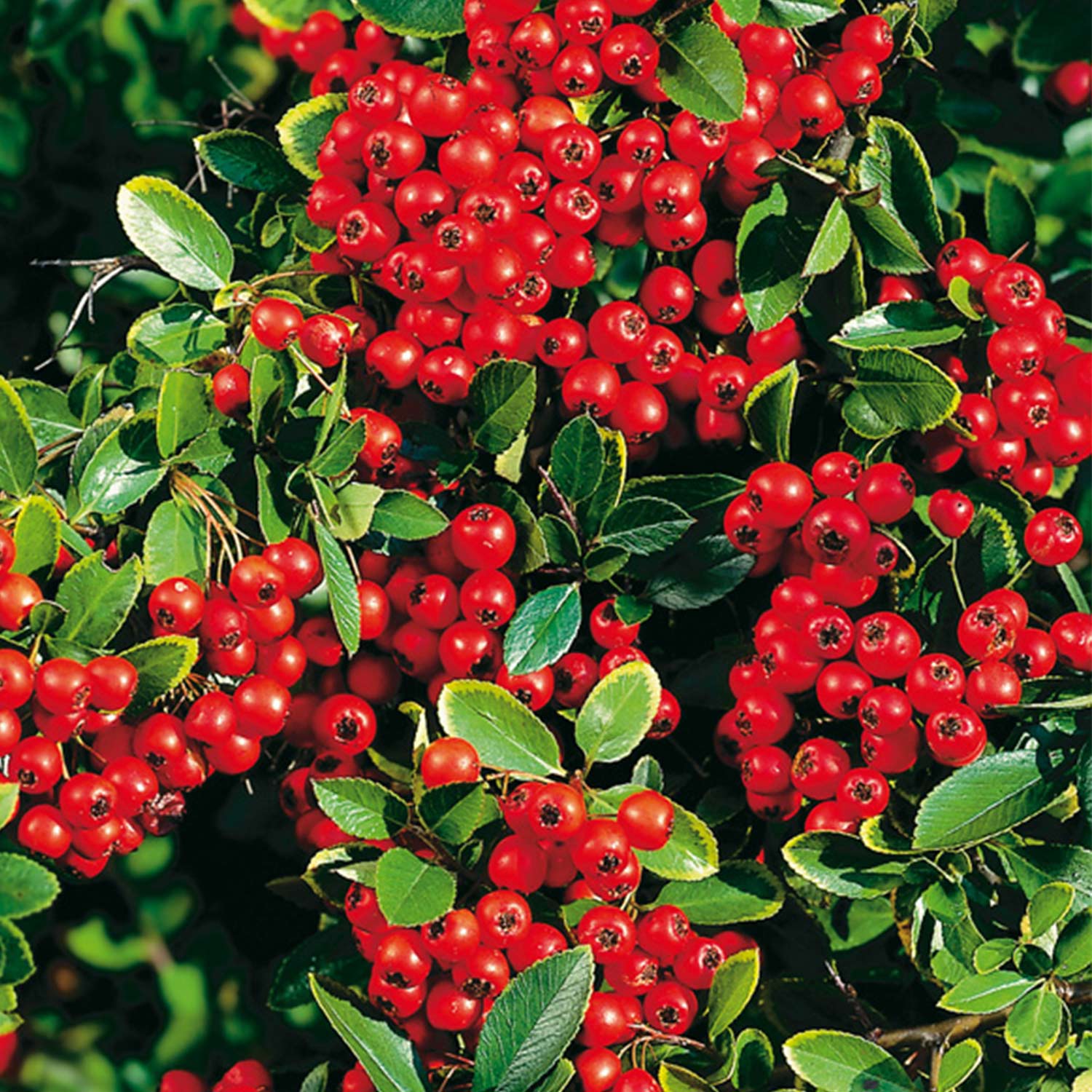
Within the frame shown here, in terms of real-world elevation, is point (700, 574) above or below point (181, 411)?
below

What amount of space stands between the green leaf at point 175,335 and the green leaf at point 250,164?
0.87ft

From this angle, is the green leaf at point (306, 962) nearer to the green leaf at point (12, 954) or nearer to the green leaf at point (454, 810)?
the green leaf at point (454, 810)

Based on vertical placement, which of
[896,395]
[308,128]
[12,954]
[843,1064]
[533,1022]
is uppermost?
[308,128]

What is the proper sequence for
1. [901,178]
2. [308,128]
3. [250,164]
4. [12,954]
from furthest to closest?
[250,164] → [308,128] → [901,178] → [12,954]

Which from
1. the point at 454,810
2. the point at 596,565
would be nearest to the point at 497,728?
the point at 454,810

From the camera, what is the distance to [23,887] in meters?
1.38

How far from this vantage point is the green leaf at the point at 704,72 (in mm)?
1541

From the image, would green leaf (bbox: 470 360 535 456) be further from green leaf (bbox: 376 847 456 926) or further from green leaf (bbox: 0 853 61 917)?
green leaf (bbox: 0 853 61 917)

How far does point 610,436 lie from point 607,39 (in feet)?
1.55

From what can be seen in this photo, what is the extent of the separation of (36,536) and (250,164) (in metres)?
0.72

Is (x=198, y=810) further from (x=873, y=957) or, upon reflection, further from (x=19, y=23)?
(x=19, y=23)

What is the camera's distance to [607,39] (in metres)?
1.60

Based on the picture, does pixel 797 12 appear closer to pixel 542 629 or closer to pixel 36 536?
pixel 542 629

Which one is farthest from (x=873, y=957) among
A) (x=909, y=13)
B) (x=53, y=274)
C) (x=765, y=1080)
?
(x=53, y=274)
